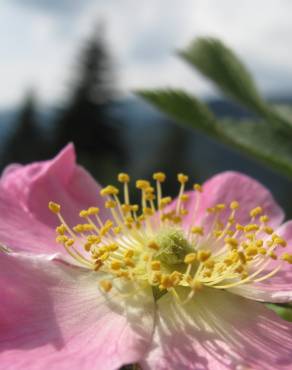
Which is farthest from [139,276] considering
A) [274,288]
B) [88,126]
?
[88,126]

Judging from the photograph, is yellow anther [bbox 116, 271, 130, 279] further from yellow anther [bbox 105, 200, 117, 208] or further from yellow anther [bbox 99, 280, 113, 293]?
yellow anther [bbox 105, 200, 117, 208]

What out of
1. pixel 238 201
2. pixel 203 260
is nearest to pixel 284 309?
pixel 203 260

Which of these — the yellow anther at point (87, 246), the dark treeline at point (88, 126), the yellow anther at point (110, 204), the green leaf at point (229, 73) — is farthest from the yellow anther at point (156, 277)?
the dark treeline at point (88, 126)

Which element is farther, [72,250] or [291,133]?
[291,133]

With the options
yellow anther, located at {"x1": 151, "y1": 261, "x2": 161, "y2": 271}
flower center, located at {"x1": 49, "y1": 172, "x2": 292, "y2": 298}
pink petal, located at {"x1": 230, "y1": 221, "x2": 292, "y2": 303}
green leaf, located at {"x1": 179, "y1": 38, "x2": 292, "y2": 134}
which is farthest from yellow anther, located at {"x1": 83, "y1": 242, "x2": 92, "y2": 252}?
green leaf, located at {"x1": 179, "y1": 38, "x2": 292, "y2": 134}

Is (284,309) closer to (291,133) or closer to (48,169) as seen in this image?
(291,133)

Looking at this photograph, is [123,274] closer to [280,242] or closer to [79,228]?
[79,228]
